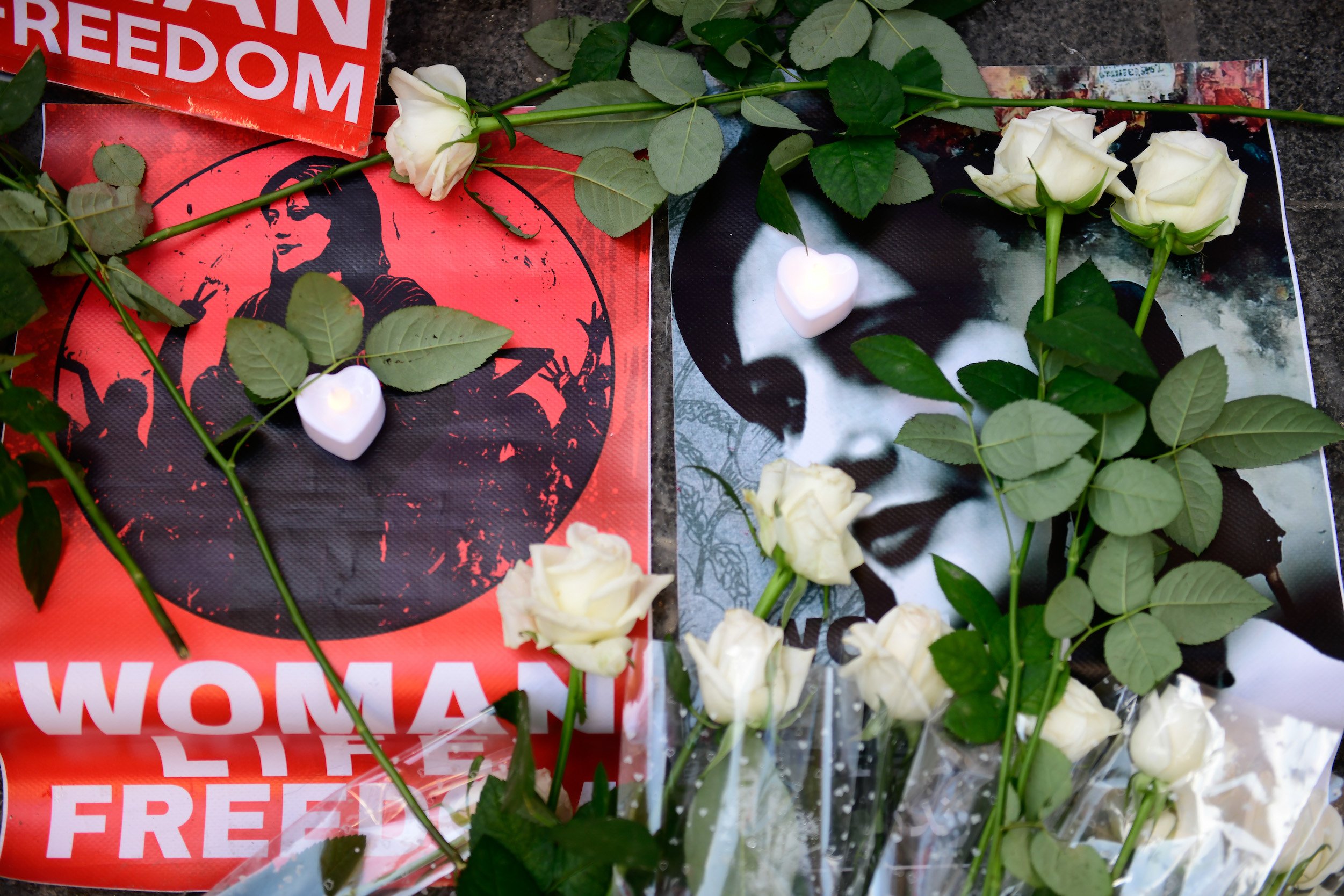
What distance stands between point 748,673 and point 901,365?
199 mm

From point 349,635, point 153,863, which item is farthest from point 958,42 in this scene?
point 153,863

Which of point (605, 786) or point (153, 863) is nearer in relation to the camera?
point (605, 786)

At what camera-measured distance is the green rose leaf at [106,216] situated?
0.58 m

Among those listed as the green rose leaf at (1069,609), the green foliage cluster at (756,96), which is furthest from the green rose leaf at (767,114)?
the green rose leaf at (1069,609)

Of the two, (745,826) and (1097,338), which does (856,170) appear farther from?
(745,826)

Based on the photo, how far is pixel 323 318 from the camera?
558 millimetres

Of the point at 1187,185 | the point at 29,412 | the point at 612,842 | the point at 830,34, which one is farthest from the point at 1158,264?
the point at 29,412

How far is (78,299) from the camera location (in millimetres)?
608

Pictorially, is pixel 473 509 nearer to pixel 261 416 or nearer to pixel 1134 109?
pixel 261 416

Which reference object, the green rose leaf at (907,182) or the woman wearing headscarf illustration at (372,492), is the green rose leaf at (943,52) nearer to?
the green rose leaf at (907,182)

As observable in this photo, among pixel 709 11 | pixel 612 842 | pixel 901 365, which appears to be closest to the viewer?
pixel 612 842

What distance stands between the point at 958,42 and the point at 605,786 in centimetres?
54

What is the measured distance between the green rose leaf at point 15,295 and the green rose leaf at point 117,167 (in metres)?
0.10

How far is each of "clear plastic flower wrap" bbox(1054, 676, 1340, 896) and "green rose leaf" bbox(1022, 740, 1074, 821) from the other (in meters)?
0.03
